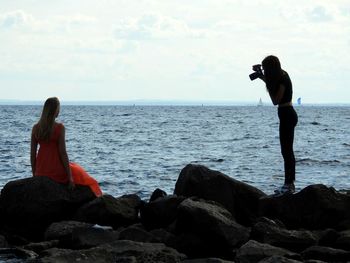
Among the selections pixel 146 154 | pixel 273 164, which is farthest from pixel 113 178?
pixel 146 154

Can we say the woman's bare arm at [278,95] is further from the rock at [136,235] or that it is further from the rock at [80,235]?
the rock at [80,235]

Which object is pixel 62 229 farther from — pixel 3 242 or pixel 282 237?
pixel 282 237

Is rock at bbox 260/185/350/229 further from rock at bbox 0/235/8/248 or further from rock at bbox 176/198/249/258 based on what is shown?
rock at bbox 0/235/8/248

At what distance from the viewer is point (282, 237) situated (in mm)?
9922

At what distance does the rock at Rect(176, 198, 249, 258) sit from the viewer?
10094 millimetres

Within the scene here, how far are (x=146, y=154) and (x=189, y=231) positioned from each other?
23091mm

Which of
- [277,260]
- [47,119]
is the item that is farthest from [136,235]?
[277,260]

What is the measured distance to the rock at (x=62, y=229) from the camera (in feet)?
34.1

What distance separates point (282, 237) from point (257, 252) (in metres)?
0.88

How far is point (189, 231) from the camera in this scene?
1027 centimetres

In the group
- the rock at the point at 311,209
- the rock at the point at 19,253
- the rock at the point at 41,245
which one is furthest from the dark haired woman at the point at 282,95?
the rock at the point at 19,253

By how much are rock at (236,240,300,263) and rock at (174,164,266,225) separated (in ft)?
6.90

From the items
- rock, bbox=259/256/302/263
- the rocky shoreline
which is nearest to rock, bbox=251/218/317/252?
the rocky shoreline

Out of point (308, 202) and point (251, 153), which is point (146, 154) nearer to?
point (251, 153)
